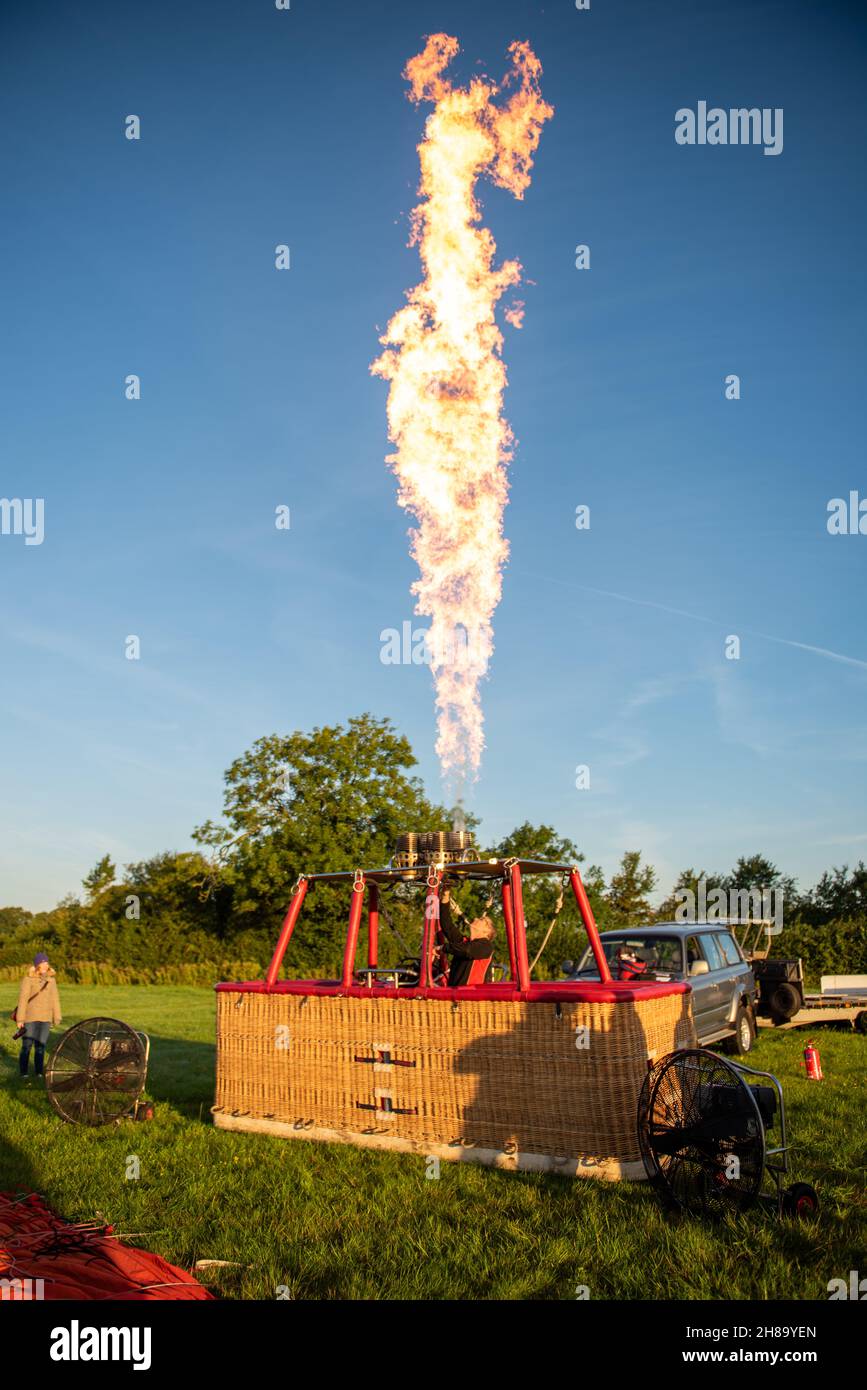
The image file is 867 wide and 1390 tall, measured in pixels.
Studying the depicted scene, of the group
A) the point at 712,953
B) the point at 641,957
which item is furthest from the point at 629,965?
the point at 712,953

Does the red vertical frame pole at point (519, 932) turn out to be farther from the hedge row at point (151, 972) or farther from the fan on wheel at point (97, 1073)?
the hedge row at point (151, 972)

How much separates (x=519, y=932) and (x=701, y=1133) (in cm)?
193

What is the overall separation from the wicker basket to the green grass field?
22 centimetres

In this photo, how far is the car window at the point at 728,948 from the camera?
12.9 meters

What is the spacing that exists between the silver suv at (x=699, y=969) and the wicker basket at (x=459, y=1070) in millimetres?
4225

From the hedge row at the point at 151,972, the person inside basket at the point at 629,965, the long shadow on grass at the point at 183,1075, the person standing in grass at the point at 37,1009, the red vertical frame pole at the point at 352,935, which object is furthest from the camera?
the hedge row at the point at 151,972

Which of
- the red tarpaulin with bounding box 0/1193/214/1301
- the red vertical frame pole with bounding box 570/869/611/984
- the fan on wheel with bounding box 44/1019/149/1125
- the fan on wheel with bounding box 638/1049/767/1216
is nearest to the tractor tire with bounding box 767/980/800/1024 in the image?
the red vertical frame pole with bounding box 570/869/611/984

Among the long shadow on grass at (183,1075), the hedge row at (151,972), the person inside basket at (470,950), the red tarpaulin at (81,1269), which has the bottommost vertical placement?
the hedge row at (151,972)

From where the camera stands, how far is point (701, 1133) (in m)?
5.55

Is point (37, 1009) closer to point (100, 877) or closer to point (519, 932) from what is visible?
point (519, 932)

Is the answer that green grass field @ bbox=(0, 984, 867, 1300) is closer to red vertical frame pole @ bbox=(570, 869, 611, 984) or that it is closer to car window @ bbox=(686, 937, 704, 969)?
red vertical frame pole @ bbox=(570, 869, 611, 984)

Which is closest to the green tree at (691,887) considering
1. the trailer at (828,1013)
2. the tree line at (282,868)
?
the tree line at (282,868)
